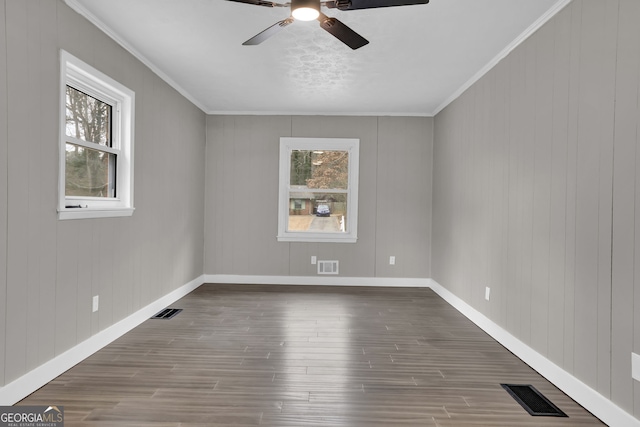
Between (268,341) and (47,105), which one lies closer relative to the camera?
(47,105)

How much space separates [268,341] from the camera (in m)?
3.25

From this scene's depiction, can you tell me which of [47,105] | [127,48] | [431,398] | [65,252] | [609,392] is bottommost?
[431,398]

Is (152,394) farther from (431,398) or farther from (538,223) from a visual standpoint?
(538,223)

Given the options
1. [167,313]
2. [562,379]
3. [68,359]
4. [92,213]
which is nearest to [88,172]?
[92,213]

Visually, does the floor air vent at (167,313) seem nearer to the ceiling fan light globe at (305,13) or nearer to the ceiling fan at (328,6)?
the ceiling fan at (328,6)

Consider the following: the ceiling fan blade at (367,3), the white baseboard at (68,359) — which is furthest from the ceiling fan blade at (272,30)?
the white baseboard at (68,359)

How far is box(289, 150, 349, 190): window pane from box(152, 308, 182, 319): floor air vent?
2.44m

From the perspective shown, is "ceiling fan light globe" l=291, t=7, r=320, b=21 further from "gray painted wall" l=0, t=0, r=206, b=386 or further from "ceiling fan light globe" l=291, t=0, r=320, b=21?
"gray painted wall" l=0, t=0, r=206, b=386

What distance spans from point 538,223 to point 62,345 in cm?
346

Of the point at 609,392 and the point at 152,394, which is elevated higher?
the point at 609,392

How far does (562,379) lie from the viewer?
246 centimetres

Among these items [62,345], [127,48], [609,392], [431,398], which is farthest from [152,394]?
[127,48]

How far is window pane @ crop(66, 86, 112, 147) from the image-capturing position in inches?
111

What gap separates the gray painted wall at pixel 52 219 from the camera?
2.12 meters
